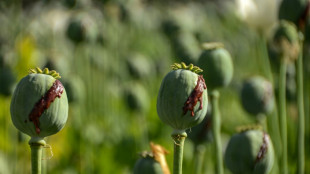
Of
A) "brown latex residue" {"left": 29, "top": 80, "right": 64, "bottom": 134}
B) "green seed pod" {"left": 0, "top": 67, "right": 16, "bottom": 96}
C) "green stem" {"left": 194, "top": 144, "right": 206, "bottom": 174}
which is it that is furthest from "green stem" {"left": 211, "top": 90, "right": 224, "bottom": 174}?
"green seed pod" {"left": 0, "top": 67, "right": 16, "bottom": 96}

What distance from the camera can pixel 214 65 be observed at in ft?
2.27

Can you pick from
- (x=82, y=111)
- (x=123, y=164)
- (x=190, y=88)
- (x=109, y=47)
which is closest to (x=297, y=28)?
(x=190, y=88)

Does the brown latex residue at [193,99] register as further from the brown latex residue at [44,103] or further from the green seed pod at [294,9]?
the green seed pod at [294,9]

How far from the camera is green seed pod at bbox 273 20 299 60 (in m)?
0.83

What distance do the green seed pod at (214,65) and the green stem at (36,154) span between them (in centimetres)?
29

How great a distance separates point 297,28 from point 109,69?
4.33 feet

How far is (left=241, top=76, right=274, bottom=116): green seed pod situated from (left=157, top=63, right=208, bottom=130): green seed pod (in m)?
0.38

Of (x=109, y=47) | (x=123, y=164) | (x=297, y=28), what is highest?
(x=109, y=47)

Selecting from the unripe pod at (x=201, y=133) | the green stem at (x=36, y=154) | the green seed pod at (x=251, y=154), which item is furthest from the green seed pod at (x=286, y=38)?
the green stem at (x=36, y=154)

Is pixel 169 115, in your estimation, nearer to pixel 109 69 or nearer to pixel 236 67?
pixel 109 69

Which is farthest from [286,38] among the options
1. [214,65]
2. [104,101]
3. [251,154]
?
[104,101]

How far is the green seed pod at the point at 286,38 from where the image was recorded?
0.83m

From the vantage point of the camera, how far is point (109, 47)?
199 centimetres

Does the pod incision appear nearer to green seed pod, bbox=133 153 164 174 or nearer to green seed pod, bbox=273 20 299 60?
green seed pod, bbox=133 153 164 174
